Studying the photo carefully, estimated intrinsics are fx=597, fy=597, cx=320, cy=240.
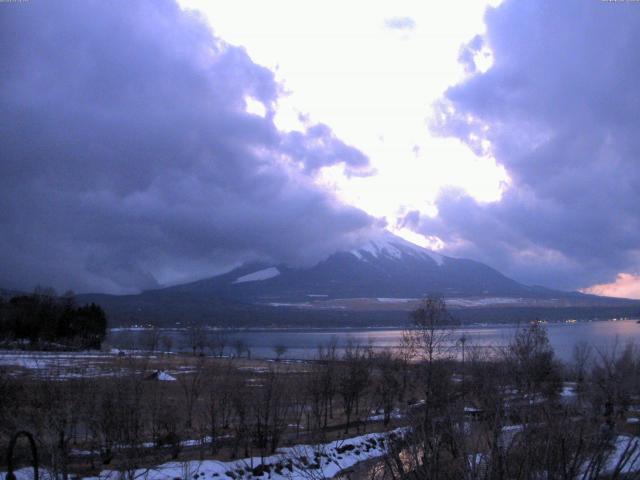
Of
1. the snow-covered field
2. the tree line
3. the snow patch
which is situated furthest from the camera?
the tree line

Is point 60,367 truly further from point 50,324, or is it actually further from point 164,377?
point 50,324

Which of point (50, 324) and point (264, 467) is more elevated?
point (50, 324)

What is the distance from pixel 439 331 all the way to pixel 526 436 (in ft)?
135

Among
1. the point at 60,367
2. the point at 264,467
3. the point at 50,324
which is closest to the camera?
the point at 264,467

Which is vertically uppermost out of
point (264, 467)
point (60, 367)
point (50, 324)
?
point (50, 324)

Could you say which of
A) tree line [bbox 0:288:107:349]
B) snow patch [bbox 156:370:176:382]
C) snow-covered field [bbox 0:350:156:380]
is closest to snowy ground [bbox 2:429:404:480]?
snow-covered field [bbox 0:350:156:380]

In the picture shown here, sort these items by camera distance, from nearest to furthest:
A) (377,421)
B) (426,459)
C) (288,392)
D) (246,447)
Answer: (426,459) → (246,447) → (288,392) → (377,421)

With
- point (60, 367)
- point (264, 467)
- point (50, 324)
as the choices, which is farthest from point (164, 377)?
point (50, 324)

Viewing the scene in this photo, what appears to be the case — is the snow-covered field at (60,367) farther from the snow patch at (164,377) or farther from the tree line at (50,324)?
the tree line at (50,324)

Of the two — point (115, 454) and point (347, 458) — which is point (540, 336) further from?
point (115, 454)

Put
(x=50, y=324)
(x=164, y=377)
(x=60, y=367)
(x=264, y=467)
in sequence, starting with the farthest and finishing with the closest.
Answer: (x=50, y=324), (x=164, y=377), (x=60, y=367), (x=264, y=467)

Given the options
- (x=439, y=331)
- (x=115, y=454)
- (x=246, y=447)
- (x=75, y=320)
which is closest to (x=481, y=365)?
(x=439, y=331)

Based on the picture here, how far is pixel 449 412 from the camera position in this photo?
28.9 ft

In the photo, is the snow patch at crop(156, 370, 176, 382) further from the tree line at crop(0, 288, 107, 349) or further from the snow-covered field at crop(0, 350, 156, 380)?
the tree line at crop(0, 288, 107, 349)
